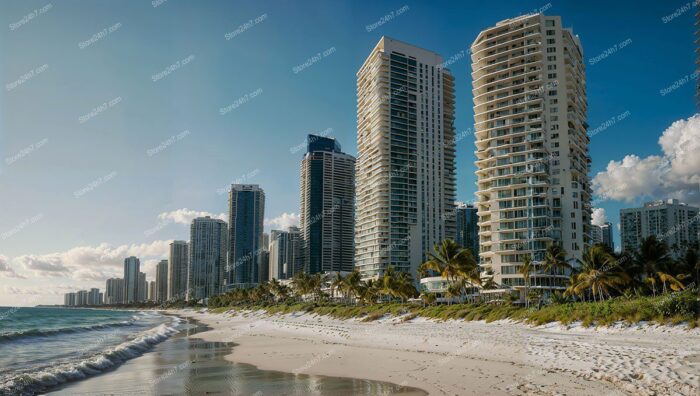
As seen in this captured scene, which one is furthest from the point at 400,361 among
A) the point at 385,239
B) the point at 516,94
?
the point at 385,239

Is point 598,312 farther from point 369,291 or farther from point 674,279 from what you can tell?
point 369,291

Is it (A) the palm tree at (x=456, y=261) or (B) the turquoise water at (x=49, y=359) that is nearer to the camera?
(B) the turquoise water at (x=49, y=359)

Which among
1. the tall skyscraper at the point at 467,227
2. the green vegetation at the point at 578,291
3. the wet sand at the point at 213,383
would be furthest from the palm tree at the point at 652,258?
the tall skyscraper at the point at 467,227

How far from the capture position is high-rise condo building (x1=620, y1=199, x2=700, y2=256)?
146 meters

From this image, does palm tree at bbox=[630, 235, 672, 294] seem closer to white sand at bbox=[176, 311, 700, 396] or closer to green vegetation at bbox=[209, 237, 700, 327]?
green vegetation at bbox=[209, 237, 700, 327]

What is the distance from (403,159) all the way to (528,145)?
49180mm

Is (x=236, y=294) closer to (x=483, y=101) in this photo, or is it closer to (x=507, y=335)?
(x=483, y=101)

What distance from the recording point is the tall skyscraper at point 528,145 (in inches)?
3334

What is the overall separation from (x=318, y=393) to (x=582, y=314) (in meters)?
24.1

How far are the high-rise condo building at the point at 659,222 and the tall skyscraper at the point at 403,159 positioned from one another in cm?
5710

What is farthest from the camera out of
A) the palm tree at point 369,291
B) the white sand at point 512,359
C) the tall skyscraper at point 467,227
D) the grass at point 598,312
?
the tall skyscraper at point 467,227

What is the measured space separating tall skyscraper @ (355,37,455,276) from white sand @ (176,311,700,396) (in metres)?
88.8

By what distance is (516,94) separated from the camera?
297ft

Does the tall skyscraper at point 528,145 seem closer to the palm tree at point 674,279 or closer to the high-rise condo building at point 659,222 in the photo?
the palm tree at point 674,279
